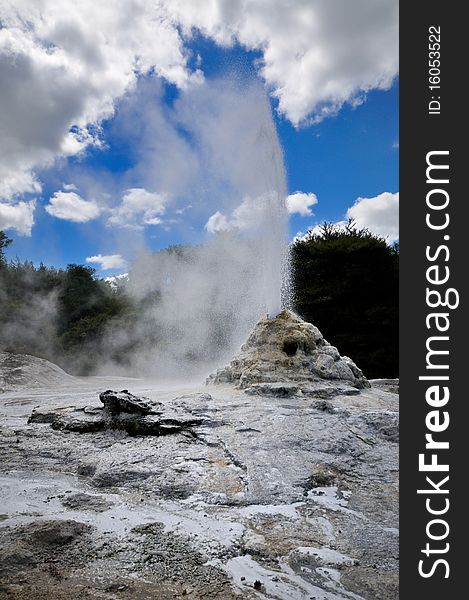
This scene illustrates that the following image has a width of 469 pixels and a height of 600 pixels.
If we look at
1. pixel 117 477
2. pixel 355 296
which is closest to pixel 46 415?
pixel 117 477

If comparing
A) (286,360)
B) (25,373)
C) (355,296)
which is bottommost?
(25,373)

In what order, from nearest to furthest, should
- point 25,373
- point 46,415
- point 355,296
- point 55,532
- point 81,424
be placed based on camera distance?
1. point 55,532
2. point 81,424
3. point 46,415
4. point 25,373
5. point 355,296

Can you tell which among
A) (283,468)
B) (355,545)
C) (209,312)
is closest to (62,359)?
(209,312)

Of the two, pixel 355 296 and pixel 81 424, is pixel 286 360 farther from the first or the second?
pixel 355 296

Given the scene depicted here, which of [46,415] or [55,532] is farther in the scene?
[46,415]

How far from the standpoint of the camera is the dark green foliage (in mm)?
13180

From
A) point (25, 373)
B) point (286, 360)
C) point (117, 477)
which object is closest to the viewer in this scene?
point (117, 477)

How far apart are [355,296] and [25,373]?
979 cm

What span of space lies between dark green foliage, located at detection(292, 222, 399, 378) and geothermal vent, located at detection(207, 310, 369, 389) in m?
6.46

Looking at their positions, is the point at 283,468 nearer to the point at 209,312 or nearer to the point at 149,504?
the point at 149,504

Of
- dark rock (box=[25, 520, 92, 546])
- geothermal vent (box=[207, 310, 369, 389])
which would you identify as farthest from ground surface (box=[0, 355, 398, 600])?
geothermal vent (box=[207, 310, 369, 389])

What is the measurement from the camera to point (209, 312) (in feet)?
51.4

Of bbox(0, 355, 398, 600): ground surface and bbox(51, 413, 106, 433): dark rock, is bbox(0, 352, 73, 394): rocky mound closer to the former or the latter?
bbox(51, 413, 106, 433): dark rock

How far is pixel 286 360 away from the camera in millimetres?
6684
